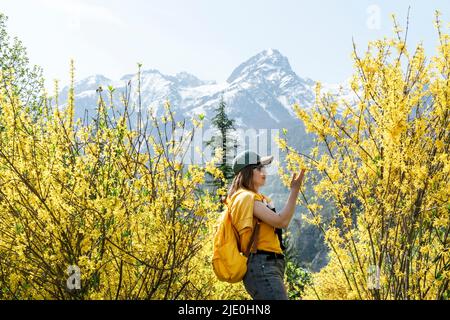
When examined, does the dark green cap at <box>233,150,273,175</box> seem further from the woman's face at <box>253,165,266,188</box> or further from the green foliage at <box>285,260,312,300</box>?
the green foliage at <box>285,260,312,300</box>

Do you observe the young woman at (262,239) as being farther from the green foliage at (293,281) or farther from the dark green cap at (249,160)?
the green foliage at (293,281)

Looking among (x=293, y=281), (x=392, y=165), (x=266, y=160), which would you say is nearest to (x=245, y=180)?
(x=266, y=160)

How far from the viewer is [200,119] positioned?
13.2 feet

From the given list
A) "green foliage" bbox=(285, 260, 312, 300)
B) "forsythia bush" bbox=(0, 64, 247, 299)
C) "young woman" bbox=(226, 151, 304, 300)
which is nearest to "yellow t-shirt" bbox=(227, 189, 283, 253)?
"young woman" bbox=(226, 151, 304, 300)

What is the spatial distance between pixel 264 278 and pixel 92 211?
1406 millimetres

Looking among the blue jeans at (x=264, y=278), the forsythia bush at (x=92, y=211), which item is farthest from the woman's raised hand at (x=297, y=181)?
the forsythia bush at (x=92, y=211)

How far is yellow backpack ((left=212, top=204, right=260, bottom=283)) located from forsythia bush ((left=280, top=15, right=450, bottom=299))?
3.72ft

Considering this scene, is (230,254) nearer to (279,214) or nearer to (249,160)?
(279,214)

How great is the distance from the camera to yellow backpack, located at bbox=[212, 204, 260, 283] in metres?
2.93

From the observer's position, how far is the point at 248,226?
9.54 ft
